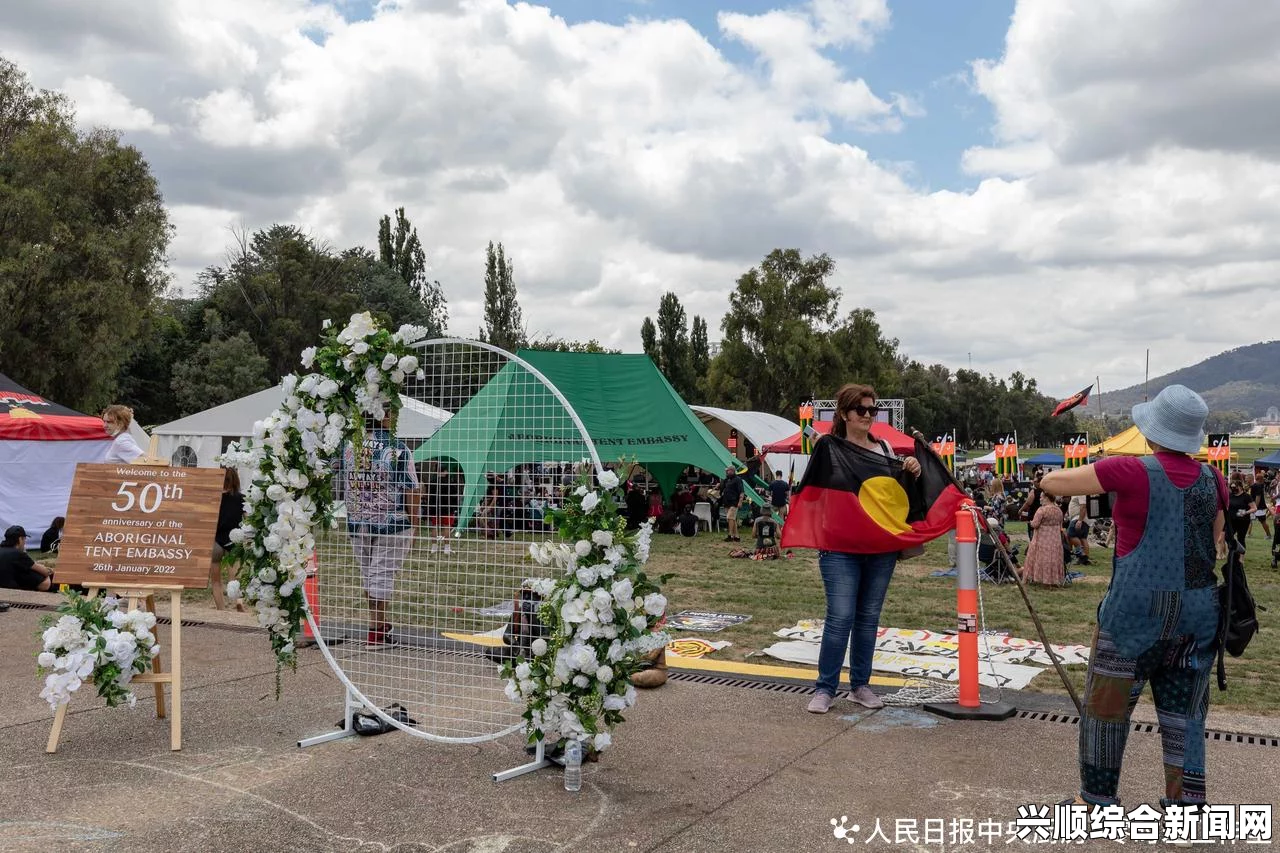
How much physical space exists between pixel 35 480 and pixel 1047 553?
1504cm

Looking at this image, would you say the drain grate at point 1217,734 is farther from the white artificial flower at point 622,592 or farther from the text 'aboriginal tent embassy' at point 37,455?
the text 'aboriginal tent embassy' at point 37,455

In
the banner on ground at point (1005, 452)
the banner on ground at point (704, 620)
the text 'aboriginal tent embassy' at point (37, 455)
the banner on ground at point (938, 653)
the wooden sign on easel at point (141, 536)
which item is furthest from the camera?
the banner on ground at point (1005, 452)

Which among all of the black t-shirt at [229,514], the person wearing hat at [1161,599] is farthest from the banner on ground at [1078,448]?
the person wearing hat at [1161,599]

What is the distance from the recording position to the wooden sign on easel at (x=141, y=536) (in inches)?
211

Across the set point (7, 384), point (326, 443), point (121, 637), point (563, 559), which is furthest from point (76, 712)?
point (7, 384)

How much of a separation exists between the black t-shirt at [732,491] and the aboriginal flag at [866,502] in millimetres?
13439

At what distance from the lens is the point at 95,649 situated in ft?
16.6

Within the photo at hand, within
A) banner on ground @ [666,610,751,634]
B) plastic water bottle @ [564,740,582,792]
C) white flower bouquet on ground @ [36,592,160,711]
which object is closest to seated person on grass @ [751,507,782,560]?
banner on ground @ [666,610,751,634]

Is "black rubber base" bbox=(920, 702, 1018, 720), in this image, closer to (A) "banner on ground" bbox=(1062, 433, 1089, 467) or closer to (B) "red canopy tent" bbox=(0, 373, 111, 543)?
(B) "red canopy tent" bbox=(0, 373, 111, 543)

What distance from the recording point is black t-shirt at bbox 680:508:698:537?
20625mm

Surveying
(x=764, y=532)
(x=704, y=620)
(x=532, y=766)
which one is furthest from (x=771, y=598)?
(x=532, y=766)

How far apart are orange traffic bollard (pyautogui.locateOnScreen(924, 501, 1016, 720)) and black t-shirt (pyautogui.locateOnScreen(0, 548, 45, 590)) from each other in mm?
9072

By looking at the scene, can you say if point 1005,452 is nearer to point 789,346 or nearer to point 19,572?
point 789,346

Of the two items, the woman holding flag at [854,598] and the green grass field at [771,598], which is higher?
the woman holding flag at [854,598]
